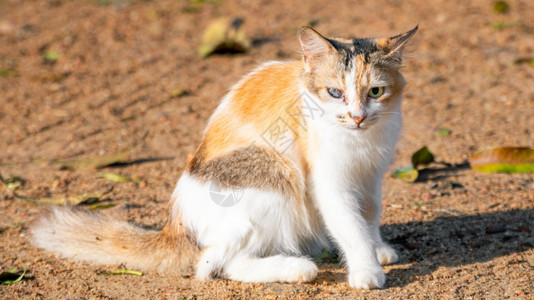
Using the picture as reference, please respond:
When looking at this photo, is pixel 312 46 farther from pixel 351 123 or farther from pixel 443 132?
pixel 443 132

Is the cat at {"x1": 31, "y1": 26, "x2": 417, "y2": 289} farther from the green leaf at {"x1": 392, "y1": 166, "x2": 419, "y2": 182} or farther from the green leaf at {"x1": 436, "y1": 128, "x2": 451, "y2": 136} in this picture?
the green leaf at {"x1": 436, "y1": 128, "x2": 451, "y2": 136}

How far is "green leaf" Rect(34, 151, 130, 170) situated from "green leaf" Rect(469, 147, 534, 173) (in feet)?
11.7

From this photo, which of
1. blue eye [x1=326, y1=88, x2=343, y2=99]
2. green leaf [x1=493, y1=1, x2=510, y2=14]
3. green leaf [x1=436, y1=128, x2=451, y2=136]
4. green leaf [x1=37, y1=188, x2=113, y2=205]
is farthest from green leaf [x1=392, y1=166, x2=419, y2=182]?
green leaf [x1=493, y1=1, x2=510, y2=14]

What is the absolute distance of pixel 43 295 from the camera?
3990 millimetres

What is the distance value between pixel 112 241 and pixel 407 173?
2.78 metres

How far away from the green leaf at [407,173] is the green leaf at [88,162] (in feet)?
9.01

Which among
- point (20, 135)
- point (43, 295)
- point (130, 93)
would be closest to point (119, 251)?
point (43, 295)

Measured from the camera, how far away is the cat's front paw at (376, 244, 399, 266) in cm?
427

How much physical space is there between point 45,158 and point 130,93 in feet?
5.61

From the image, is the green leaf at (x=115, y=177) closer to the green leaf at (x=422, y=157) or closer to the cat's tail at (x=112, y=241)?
the cat's tail at (x=112, y=241)

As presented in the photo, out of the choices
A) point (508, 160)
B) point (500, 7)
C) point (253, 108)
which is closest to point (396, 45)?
point (253, 108)

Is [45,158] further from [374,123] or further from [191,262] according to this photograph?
[374,123]

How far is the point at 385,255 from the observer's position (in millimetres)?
4277

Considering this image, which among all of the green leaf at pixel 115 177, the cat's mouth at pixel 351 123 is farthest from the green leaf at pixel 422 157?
the green leaf at pixel 115 177
